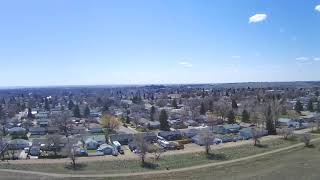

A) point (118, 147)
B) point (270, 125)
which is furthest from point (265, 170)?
point (270, 125)

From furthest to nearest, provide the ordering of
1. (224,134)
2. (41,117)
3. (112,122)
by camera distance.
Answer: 1. (41,117)
2. (112,122)
3. (224,134)

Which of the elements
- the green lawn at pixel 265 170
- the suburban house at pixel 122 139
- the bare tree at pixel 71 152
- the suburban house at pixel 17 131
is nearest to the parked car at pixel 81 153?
the bare tree at pixel 71 152

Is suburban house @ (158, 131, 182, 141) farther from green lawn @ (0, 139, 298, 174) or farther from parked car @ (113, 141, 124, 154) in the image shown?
green lawn @ (0, 139, 298, 174)

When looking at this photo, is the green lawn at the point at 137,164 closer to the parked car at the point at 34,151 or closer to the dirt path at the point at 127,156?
the dirt path at the point at 127,156

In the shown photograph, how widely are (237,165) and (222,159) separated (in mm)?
2515

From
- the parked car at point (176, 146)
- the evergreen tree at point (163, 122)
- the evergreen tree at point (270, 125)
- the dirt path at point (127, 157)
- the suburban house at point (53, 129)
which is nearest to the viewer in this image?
the dirt path at point (127, 157)

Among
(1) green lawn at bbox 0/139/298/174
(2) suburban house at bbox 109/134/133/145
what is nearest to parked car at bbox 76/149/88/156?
(1) green lawn at bbox 0/139/298/174

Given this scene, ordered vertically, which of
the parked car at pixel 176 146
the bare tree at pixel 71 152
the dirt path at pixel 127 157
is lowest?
the dirt path at pixel 127 157

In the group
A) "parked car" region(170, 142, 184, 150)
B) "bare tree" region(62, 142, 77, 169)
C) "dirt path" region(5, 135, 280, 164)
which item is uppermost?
"bare tree" region(62, 142, 77, 169)

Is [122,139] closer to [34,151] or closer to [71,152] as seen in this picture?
[34,151]

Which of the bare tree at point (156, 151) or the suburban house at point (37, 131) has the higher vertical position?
the bare tree at point (156, 151)

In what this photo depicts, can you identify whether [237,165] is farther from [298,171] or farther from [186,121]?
[186,121]

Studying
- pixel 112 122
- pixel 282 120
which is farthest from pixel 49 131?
pixel 282 120

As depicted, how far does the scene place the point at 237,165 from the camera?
34.5 metres
